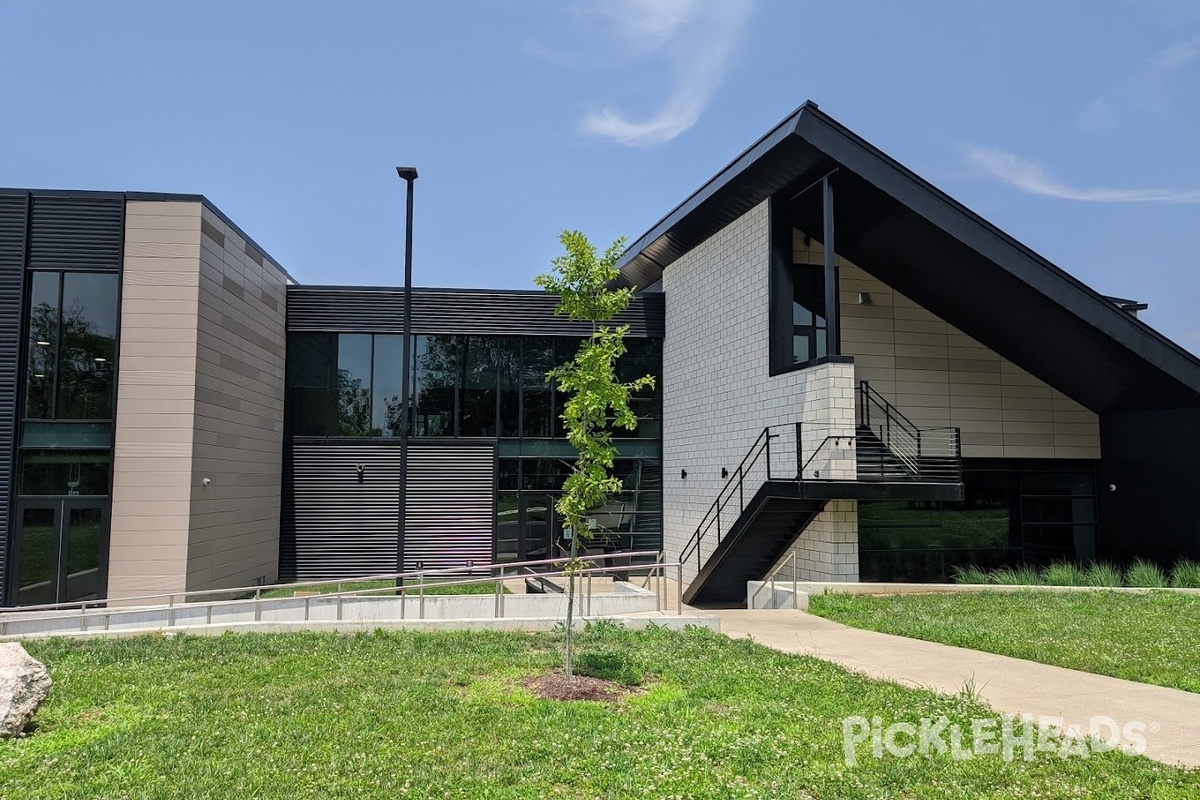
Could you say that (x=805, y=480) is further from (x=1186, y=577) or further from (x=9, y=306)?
(x=9, y=306)

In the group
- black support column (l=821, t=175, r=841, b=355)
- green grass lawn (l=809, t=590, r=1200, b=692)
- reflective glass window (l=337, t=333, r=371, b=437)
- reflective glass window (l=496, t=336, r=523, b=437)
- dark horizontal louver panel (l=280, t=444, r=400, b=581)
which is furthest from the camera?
reflective glass window (l=496, t=336, r=523, b=437)

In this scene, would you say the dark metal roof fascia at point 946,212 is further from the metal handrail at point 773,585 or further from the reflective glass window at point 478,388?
the reflective glass window at point 478,388

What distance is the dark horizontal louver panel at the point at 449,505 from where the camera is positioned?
21141mm

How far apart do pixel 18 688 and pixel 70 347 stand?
37.6 ft

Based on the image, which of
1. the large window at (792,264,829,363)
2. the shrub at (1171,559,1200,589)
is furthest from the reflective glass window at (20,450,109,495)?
the shrub at (1171,559,1200,589)

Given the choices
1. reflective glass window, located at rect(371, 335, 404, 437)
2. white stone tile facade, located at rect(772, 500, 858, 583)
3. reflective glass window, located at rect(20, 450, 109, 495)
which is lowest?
white stone tile facade, located at rect(772, 500, 858, 583)

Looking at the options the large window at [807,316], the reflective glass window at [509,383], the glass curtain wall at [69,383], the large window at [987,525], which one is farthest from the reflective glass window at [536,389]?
the glass curtain wall at [69,383]

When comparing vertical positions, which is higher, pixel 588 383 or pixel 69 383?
pixel 69 383

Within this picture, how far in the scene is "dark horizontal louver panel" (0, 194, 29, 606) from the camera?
15438 mm

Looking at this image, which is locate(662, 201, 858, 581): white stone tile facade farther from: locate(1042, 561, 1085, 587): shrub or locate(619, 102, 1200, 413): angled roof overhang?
locate(1042, 561, 1085, 587): shrub

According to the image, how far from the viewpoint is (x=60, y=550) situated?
15.0 metres

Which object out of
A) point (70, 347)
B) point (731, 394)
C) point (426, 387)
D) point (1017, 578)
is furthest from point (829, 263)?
point (70, 347)

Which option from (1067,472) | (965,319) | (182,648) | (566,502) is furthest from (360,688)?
(1067,472)

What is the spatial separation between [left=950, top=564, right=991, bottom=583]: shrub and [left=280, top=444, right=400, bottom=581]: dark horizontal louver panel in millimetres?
13432
